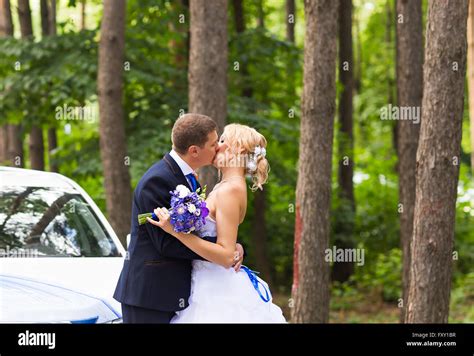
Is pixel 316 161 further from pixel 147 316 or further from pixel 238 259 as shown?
pixel 147 316

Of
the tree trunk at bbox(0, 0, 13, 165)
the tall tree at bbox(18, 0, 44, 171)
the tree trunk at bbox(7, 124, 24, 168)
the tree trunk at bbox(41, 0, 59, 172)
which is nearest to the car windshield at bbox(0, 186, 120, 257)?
the tree trunk at bbox(41, 0, 59, 172)

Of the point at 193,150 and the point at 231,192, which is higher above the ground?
the point at 193,150

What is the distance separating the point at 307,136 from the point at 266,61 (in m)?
6.31

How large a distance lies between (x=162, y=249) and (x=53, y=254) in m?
2.35

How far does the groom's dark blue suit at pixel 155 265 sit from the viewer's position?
481cm

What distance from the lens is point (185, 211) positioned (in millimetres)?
4613

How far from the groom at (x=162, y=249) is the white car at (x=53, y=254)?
0.94 m

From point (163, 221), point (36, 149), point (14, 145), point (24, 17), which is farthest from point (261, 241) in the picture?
point (163, 221)

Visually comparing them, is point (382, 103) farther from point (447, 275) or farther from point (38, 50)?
point (447, 275)

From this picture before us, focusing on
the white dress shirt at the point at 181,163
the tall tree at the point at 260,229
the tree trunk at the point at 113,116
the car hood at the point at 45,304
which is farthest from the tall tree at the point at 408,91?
the white dress shirt at the point at 181,163

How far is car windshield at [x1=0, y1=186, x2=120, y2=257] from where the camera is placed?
6969 millimetres

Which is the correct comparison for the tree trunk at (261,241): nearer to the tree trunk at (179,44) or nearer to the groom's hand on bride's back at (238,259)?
the tree trunk at (179,44)

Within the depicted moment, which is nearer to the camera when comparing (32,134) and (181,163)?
(181,163)
